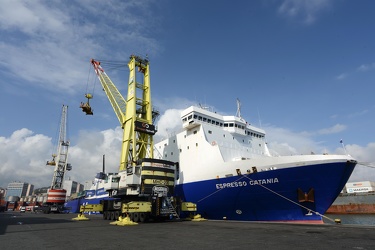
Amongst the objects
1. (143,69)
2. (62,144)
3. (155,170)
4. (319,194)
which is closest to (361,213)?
(319,194)

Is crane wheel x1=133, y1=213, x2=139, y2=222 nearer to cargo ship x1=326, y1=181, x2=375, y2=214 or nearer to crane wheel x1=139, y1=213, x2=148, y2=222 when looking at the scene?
crane wheel x1=139, y1=213, x2=148, y2=222

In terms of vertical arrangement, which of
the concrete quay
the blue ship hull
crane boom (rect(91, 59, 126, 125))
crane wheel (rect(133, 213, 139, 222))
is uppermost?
crane boom (rect(91, 59, 126, 125))

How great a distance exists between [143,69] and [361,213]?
5275 centimetres

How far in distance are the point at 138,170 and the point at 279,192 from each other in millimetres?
14686

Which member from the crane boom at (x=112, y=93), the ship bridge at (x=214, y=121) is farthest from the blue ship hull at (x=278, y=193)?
the crane boom at (x=112, y=93)

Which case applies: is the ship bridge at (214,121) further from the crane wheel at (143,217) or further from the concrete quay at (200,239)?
the concrete quay at (200,239)

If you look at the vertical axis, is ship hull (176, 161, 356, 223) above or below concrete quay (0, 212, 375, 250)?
above

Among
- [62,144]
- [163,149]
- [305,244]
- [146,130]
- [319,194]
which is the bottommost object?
[305,244]

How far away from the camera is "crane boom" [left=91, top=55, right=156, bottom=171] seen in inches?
1284

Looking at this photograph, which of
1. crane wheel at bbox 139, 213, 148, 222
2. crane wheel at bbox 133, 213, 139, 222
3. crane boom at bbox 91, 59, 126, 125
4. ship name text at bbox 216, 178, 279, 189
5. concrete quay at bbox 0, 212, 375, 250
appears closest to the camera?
concrete quay at bbox 0, 212, 375, 250

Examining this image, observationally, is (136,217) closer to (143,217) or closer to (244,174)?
(143,217)

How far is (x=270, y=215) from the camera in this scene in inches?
808

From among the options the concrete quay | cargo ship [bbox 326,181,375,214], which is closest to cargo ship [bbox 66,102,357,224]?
the concrete quay

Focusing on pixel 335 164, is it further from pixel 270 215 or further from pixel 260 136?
pixel 260 136
